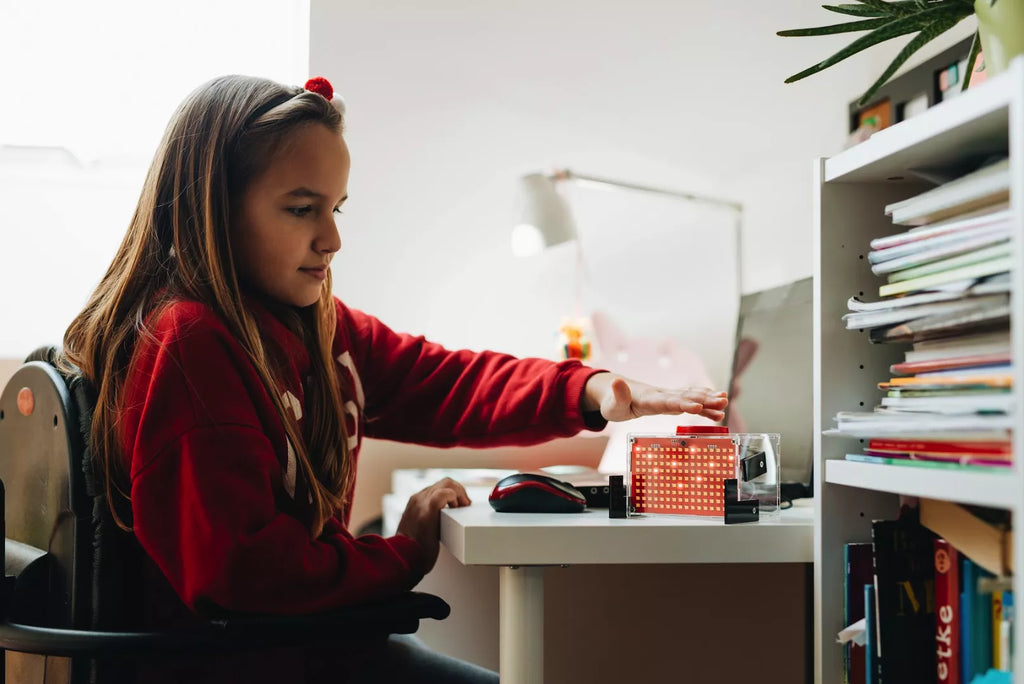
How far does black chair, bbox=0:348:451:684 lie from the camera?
0.76 m

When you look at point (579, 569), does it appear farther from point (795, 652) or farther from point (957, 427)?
point (957, 427)

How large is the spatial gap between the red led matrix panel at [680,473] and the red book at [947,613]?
197 mm

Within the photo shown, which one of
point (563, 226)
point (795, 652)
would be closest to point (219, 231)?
point (563, 226)

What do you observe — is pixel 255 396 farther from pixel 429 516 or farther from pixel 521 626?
pixel 521 626

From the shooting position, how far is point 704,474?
91cm

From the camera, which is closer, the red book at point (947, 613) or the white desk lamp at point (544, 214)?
the red book at point (947, 613)

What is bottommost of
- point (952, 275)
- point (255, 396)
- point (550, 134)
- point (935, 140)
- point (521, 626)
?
point (521, 626)

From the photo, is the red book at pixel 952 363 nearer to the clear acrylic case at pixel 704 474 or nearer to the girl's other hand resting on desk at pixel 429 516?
the clear acrylic case at pixel 704 474

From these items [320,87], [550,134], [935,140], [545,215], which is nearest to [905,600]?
[935,140]

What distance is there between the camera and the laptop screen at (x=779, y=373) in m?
1.30

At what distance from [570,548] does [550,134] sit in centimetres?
115

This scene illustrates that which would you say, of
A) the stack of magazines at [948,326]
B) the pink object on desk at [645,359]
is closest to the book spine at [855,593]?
the stack of magazines at [948,326]

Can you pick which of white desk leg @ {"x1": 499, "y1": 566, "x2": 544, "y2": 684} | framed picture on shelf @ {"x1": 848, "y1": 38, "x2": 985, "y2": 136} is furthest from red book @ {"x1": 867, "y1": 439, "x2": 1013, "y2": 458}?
framed picture on shelf @ {"x1": 848, "y1": 38, "x2": 985, "y2": 136}

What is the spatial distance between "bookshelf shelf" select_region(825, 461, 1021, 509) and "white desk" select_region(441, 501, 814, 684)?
98 mm
